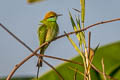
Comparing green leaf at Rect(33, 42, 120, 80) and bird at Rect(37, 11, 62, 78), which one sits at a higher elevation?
bird at Rect(37, 11, 62, 78)

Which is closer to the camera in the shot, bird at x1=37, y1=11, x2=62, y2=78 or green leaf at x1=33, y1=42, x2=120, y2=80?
bird at x1=37, y1=11, x2=62, y2=78

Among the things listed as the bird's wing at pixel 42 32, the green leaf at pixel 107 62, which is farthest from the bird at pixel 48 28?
the green leaf at pixel 107 62

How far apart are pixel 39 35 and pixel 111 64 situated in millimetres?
773

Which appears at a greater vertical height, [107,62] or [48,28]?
[48,28]

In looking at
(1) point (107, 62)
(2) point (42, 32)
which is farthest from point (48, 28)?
(1) point (107, 62)

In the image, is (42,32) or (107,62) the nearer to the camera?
(42,32)

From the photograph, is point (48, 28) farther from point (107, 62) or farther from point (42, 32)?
point (107, 62)

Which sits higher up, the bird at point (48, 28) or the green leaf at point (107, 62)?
the bird at point (48, 28)

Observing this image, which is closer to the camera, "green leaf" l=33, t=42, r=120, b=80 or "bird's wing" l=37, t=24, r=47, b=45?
"bird's wing" l=37, t=24, r=47, b=45

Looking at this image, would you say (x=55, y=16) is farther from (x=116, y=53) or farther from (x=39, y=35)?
(x=116, y=53)

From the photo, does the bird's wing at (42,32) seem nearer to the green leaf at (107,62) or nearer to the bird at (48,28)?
the bird at (48,28)

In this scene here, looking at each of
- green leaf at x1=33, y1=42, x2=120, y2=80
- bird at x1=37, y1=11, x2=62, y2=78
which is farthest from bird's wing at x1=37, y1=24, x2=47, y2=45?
green leaf at x1=33, y1=42, x2=120, y2=80

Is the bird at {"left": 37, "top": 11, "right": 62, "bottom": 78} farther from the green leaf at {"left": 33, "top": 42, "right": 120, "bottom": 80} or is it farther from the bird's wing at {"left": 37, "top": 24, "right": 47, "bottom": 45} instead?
the green leaf at {"left": 33, "top": 42, "right": 120, "bottom": 80}

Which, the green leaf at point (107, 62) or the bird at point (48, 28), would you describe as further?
the green leaf at point (107, 62)
